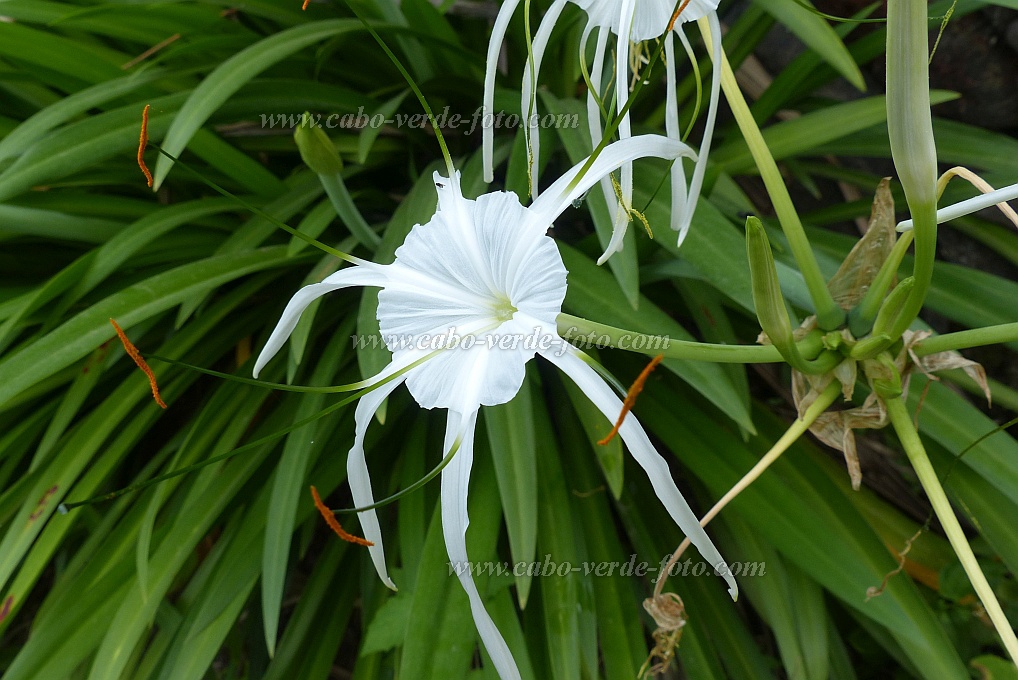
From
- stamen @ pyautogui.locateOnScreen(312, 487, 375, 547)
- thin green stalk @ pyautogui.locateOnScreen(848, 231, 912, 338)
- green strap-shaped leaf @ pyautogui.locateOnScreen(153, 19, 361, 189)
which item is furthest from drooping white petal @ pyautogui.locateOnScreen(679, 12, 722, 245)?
green strap-shaped leaf @ pyautogui.locateOnScreen(153, 19, 361, 189)

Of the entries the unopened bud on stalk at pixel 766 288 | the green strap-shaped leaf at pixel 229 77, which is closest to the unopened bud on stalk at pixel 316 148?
the green strap-shaped leaf at pixel 229 77

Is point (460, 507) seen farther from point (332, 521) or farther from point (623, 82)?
point (623, 82)

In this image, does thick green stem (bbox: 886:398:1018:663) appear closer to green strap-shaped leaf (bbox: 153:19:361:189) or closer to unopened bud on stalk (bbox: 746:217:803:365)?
unopened bud on stalk (bbox: 746:217:803:365)

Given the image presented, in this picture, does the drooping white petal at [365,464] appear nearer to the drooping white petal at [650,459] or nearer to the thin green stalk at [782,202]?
the drooping white petal at [650,459]

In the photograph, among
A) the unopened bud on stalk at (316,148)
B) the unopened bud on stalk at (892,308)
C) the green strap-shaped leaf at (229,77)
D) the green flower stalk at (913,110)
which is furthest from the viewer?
the green strap-shaped leaf at (229,77)

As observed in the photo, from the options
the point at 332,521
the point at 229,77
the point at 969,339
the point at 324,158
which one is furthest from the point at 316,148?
the point at 969,339

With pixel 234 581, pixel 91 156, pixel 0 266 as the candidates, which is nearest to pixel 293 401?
pixel 234 581
